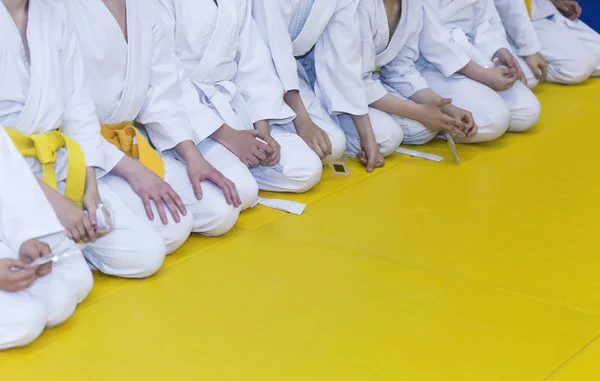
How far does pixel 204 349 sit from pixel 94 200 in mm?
672

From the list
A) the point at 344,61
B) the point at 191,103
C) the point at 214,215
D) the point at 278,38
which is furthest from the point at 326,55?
the point at 214,215

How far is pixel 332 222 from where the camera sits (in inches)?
137

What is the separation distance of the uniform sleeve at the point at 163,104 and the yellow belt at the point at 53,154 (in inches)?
19.7

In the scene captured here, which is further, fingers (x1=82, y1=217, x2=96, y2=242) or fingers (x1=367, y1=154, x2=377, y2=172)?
fingers (x1=367, y1=154, x2=377, y2=172)

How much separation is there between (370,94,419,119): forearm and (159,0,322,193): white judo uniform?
589 mm

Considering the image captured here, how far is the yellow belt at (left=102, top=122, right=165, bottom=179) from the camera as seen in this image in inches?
128

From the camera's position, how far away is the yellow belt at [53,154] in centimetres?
282

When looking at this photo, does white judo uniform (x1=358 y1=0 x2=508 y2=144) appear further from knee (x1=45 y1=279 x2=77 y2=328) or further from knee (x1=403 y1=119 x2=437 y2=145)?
knee (x1=45 y1=279 x2=77 y2=328)

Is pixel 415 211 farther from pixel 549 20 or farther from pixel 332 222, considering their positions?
pixel 549 20

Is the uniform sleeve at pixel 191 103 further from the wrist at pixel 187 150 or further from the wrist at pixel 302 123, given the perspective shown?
the wrist at pixel 302 123

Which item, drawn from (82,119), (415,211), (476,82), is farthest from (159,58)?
(476,82)

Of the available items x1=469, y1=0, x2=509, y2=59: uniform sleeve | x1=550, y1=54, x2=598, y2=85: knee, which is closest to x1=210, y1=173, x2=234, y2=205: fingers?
x1=469, y1=0, x2=509, y2=59: uniform sleeve

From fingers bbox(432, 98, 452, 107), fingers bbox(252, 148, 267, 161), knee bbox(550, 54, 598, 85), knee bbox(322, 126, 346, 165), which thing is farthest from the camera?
knee bbox(550, 54, 598, 85)

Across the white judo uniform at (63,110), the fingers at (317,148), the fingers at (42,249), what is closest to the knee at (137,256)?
the white judo uniform at (63,110)
